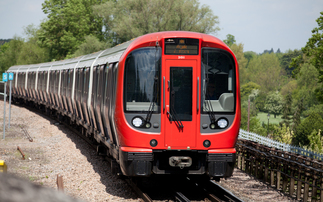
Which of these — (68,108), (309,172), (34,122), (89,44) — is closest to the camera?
(309,172)

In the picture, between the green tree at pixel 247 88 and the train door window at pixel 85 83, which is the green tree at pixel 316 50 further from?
the green tree at pixel 247 88

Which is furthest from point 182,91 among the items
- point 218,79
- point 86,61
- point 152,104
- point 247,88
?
point 247,88

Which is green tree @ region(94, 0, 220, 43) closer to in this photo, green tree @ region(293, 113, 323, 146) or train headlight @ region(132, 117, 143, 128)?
green tree @ region(293, 113, 323, 146)

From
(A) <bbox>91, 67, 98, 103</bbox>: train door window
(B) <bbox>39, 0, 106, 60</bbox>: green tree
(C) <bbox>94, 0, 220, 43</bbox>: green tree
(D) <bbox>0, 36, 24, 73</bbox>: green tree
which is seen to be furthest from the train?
(D) <bbox>0, 36, 24, 73</bbox>: green tree

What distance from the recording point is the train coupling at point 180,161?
700 centimetres

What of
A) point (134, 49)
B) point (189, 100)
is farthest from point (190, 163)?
point (134, 49)

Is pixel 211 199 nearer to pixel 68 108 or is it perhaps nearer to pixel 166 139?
pixel 166 139

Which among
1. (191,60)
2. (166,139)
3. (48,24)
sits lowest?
(166,139)

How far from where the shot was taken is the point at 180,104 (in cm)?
713

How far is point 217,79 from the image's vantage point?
7234mm

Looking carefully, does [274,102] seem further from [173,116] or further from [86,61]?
[173,116]

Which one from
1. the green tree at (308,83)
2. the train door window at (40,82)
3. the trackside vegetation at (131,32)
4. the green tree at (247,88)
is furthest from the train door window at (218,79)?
the green tree at (247,88)

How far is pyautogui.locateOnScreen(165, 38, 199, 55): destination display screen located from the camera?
23.4 feet

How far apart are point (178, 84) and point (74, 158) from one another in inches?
238
